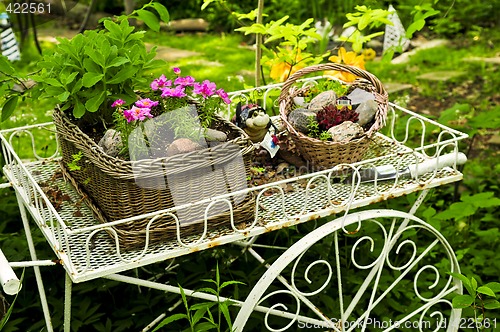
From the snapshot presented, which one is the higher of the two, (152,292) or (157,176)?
(157,176)

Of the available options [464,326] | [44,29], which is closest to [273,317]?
[464,326]

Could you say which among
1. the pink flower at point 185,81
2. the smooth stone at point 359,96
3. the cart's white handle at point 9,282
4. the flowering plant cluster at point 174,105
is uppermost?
the pink flower at point 185,81

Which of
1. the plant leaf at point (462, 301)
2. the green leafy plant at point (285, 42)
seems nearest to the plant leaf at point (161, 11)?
the green leafy plant at point (285, 42)

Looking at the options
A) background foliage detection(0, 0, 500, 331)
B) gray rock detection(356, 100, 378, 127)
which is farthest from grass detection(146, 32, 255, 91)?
gray rock detection(356, 100, 378, 127)

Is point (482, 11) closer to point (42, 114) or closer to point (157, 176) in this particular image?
point (42, 114)

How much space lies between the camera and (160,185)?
5.96 feet

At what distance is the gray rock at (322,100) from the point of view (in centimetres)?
229

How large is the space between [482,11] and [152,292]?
4761mm

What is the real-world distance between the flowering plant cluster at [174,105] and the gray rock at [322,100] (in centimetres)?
36

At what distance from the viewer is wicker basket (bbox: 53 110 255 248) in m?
1.79

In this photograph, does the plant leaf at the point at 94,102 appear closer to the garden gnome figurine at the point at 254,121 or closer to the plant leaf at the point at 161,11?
the plant leaf at the point at 161,11

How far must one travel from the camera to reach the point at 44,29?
251 inches

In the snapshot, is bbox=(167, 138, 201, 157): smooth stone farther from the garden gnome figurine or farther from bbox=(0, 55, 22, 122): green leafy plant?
bbox=(0, 55, 22, 122): green leafy plant

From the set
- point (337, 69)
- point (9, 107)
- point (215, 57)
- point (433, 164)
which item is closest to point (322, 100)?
point (337, 69)
